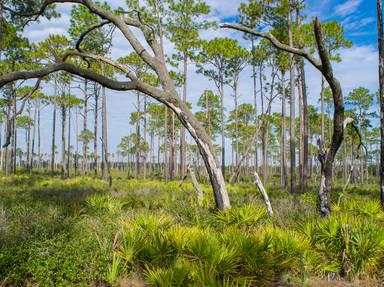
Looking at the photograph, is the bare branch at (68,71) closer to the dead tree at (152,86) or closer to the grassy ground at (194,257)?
the dead tree at (152,86)

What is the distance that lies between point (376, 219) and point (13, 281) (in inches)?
313

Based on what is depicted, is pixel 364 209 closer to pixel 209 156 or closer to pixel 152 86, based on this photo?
pixel 209 156

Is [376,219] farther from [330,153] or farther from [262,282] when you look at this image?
[262,282]

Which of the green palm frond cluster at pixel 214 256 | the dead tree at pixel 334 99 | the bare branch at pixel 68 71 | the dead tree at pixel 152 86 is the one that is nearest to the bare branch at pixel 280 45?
the dead tree at pixel 334 99

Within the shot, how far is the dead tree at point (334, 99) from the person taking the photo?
651 cm

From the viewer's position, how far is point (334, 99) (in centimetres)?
704

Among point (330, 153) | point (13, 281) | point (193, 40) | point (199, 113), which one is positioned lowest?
point (13, 281)

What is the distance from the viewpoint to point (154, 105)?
125 ft

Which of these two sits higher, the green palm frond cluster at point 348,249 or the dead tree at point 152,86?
the dead tree at point 152,86

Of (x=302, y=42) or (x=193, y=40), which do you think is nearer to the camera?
(x=302, y=42)

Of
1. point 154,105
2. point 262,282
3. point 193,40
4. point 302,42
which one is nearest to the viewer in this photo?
point 262,282

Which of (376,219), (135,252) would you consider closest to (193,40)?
(376,219)

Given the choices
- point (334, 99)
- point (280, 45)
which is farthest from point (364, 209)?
point (280, 45)

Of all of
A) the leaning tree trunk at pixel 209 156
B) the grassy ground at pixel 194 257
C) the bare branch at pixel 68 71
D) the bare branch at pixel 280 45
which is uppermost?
the bare branch at pixel 280 45
